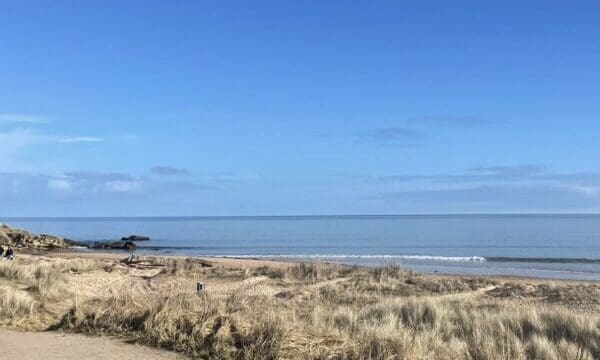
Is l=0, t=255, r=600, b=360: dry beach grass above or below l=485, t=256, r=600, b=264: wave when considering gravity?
below

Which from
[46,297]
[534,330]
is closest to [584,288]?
[534,330]

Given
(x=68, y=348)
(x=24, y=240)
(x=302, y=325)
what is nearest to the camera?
(x=68, y=348)

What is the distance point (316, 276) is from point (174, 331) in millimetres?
15763

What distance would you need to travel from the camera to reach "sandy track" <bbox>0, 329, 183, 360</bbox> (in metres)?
7.77

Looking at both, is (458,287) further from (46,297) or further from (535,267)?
(535,267)

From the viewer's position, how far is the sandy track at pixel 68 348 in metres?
7.77

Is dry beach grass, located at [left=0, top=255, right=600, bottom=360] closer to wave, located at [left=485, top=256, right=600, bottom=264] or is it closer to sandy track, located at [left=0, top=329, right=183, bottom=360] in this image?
sandy track, located at [left=0, top=329, right=183, bottom=360]

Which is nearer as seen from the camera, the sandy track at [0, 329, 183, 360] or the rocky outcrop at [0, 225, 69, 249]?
the sandy track at [0, 329, 183, 360]

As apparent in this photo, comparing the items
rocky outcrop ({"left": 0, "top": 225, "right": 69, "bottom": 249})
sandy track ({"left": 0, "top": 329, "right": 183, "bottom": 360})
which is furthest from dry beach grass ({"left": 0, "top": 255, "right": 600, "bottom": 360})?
rocky outcrop ({"left": 0, "top": 225, "right": 69, "bottom": 249})

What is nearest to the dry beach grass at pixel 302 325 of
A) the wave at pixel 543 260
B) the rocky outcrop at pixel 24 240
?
the wave at pixel 543 260

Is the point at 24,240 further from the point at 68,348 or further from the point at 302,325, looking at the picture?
the point at 302,325

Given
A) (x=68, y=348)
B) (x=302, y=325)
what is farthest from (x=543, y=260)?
(x=68, y=348)

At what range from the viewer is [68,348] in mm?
8219

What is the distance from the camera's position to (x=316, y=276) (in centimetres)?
2403
